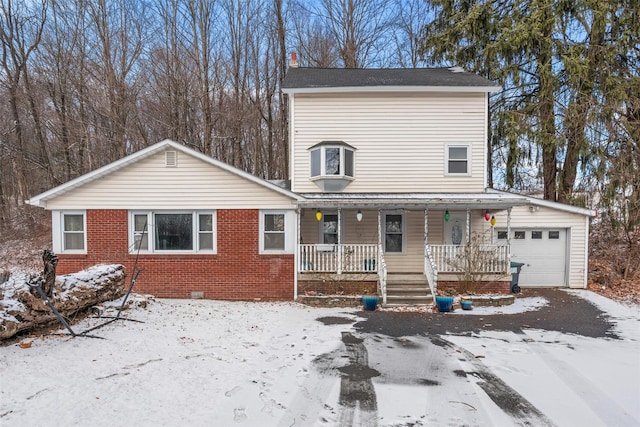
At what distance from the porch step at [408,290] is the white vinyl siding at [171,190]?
3.90 m

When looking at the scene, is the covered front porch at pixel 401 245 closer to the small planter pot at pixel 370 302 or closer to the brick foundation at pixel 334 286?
the brick foundation at pixel 334 286

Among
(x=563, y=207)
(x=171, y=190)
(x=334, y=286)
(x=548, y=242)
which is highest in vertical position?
(x=171, y=190)

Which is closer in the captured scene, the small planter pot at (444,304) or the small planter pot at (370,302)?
the small planter pot at (444,304)

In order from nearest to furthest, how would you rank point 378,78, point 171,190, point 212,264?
point 171,190, point 212,264, point 378,78

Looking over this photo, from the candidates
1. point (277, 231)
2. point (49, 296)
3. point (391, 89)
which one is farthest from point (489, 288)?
point (49, 296)

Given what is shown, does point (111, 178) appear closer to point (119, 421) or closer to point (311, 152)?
point (311, 152)

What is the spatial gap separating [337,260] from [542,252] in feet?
24.2

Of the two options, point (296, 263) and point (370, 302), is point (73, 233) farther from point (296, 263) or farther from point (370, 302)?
point (370, 302)

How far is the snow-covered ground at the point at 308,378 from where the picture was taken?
158 inches

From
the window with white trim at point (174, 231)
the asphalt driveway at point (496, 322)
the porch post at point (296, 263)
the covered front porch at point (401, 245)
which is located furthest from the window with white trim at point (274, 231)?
the asphalt driveway at point (496, 322)

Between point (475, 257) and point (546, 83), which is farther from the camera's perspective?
point (546, 83)

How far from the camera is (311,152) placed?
1245 centimetres

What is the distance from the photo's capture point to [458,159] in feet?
40.8

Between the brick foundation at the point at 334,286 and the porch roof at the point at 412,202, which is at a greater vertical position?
the porch roof at the point at 412,202
